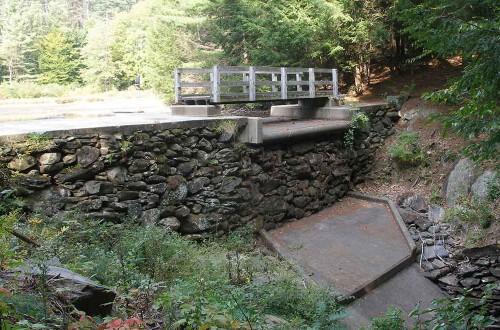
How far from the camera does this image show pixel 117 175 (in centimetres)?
680

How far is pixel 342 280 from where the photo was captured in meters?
7.41

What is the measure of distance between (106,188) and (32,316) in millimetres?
4396

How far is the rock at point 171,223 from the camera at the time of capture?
7.32m

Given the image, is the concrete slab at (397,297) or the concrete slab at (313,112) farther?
the concrete slab at (313,112)

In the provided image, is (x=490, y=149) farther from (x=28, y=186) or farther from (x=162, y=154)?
(x=28, y=186)

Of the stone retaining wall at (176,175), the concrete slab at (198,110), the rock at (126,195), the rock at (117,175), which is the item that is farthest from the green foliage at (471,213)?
the rock at (117,175)

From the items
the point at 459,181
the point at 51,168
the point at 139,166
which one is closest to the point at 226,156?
the point at 139,166

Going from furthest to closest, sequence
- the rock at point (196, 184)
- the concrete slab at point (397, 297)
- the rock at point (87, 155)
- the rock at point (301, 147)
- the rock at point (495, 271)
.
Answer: the rock at point (301, 147) → the rock at point (196, 184) → the rock at point (495, 271) → the concrete slab at point (397, 297) → the rock at point (87, 155)

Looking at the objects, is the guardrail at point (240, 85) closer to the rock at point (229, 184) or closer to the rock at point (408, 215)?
the rock at point (229, 184)

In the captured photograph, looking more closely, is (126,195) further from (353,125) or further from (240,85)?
(353,125)

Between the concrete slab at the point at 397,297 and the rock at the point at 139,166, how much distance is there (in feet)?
13.3

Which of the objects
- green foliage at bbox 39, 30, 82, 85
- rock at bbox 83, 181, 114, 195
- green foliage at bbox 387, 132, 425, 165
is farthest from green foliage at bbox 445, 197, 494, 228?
green foliage at bbox 39, 30, 82, 85

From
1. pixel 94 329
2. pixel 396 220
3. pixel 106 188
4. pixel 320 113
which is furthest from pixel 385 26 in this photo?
pixel 94 329

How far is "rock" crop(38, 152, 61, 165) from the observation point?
607 cm
